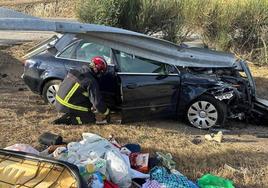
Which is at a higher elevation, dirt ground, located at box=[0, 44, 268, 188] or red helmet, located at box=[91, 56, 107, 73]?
red helmet, located at box=[91, 56, 107, 73]

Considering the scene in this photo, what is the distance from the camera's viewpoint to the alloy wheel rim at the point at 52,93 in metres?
9.28

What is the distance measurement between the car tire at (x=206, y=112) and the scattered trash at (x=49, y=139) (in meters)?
2.76

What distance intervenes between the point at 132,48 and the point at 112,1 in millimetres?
7106

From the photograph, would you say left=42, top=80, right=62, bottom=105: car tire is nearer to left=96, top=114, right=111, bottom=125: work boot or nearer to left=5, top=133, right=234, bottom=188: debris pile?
left=96, top=114, right=111, bottom=125: work boot

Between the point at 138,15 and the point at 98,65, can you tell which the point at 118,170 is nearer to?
the point at 98,65

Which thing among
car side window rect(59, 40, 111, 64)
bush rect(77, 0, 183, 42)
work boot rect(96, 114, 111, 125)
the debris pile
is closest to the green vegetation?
bush rect(77, 0, 183, 42)

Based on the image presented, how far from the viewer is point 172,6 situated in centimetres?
1599

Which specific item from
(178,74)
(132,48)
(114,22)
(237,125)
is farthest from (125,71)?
(114,22)

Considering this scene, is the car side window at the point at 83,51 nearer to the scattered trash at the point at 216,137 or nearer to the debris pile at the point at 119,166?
the scattered trash at the point at 216,137

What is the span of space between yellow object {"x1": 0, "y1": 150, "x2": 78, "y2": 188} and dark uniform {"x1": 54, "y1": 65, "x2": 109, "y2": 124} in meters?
3.53

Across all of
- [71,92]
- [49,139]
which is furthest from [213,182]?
[71,92]

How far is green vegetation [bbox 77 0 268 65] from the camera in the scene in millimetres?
15320

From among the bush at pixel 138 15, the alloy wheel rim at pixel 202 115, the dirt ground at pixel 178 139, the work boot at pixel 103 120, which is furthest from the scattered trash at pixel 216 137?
the bush at pixel 138 15

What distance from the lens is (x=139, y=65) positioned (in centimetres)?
858
